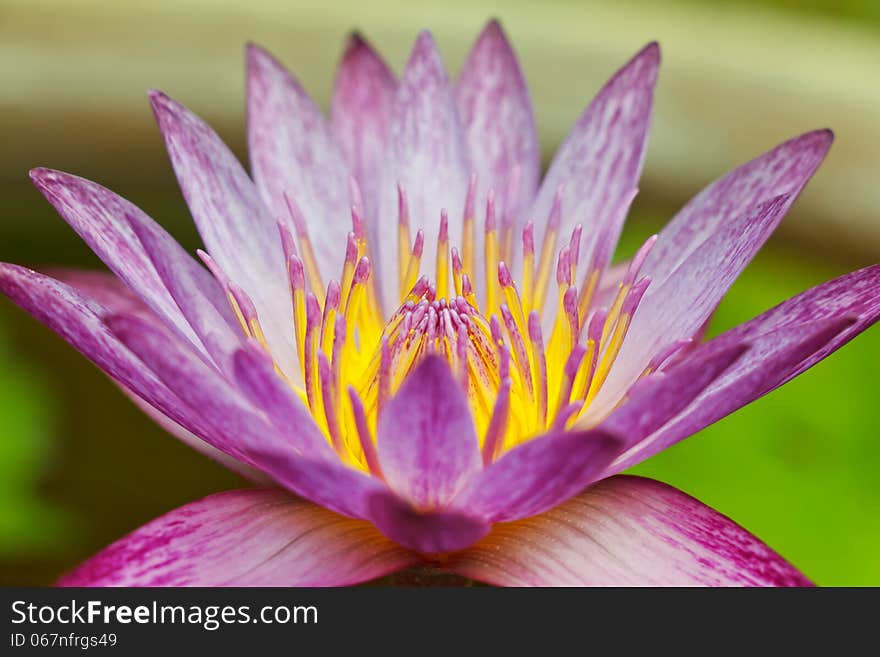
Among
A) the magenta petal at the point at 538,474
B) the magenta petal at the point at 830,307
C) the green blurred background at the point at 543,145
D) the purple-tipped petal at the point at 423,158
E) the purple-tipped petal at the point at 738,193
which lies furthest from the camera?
the green blurred background at the point at 543,145

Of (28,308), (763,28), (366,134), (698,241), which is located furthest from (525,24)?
(28,308)

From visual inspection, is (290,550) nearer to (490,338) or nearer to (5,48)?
(490,338)

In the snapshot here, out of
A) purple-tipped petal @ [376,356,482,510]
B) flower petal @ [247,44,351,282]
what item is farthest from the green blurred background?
purple-tipped petal @ [376,356,482,510]

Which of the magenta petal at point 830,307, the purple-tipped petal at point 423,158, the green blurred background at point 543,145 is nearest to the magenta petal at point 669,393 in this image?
the magenta petal at point 830,307

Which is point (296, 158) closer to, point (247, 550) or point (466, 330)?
point (466, 330)

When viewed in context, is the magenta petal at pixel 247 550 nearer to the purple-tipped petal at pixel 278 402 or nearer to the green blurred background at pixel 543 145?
the purple-tipped petal at pixel 278 402

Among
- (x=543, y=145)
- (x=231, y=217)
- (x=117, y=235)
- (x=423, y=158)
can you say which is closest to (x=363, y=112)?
(x=423, y=158)

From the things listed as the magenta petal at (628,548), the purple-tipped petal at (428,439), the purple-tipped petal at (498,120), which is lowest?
the magenta petal at (628,548)

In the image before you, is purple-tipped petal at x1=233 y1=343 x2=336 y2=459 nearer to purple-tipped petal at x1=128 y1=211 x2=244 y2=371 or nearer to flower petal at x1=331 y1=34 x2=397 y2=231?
purple-tipped petal at x1=128 y1=211 x2=244 y2=371
